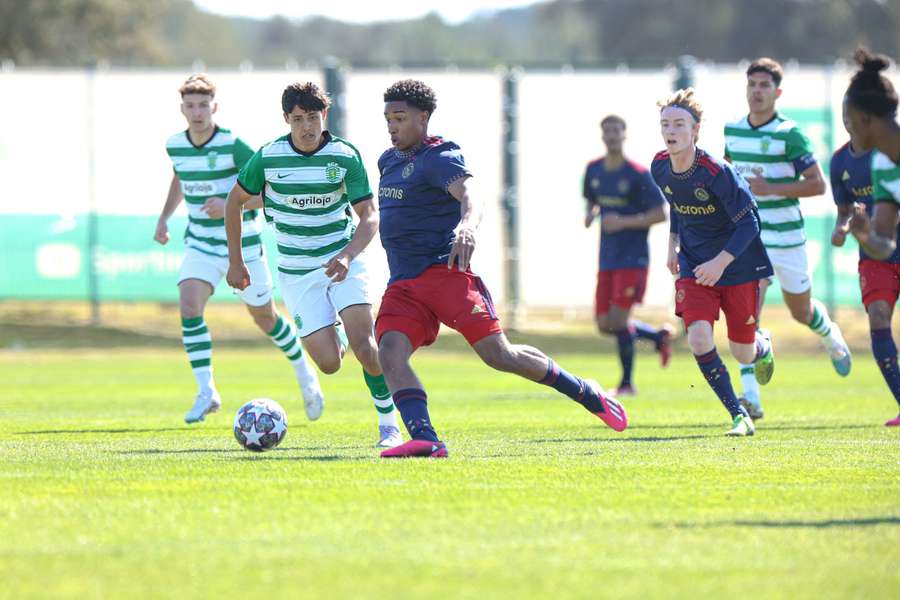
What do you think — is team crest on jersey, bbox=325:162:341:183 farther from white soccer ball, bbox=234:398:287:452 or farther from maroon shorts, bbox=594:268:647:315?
maroon shorts, bbox=594:268:647:315

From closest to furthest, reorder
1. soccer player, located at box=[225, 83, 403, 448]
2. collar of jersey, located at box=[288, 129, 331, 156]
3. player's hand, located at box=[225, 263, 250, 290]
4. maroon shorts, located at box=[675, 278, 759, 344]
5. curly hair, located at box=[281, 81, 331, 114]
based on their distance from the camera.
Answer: curly hair, located at box=[281, 81, 331, 114] → soccer player, located at box=[225, 83, 403, 448] → collar of jersey, located at box=[288, 129, 331, 156] → player's hand, located at box=[225, 263, 250, 290] → maroon shorts, located at box=[675, 278, 759, 344]

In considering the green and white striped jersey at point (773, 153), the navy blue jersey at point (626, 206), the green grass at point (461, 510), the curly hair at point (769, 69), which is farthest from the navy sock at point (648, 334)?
the curly hair at point (769, 69)

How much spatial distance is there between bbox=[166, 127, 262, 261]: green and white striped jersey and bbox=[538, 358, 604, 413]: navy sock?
3.86 m

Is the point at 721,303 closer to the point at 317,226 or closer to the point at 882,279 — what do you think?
the point at 882,279

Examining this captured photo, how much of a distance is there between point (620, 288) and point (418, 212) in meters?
6.92

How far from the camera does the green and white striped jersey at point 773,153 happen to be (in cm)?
1297

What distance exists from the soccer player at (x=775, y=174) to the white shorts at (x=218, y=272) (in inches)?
150

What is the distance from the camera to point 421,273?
378 inches

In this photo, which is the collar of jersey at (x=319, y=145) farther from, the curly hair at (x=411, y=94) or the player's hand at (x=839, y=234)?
the player's hand at (x=839, y=234)

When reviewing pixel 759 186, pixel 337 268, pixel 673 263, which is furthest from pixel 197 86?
pixel 759 186

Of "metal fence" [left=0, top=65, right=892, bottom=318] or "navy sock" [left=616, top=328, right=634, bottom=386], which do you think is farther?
"metal fence" [left=0, top=65, right=892, bottom=318]

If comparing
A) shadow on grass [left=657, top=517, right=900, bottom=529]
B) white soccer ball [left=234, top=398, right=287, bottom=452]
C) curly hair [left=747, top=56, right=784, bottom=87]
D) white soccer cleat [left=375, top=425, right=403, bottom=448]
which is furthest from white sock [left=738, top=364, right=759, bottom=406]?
shadow on grass [left=657, top=517, right=900, bottom=529]

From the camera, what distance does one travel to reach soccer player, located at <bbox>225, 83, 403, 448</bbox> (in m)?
10.2

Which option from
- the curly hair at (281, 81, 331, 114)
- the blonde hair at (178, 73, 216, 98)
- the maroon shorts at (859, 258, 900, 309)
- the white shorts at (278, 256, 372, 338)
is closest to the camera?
the curly hair at (281, 81, 331, 114)
